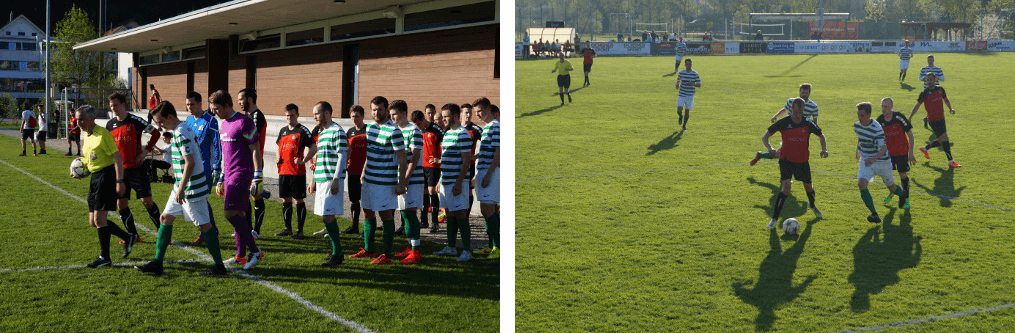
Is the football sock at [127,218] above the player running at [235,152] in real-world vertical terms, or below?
below

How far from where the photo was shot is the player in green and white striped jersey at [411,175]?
502 cm

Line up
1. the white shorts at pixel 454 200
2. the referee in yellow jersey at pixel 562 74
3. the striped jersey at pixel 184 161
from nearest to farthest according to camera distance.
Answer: the striped jersey at pixel 184 161 → the white shorts at pixel 454 200 → the referee in yellow jersey at pixel 562 74

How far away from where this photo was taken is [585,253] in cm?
1078

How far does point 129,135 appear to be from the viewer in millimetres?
5840

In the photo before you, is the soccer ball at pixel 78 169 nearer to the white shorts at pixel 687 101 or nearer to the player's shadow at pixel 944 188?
the player's shadow at pixel 944 188

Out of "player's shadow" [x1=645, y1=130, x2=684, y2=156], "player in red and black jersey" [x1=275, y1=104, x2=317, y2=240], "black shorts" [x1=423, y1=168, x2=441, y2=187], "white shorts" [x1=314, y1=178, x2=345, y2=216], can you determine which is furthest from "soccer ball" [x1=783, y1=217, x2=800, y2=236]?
"player's shadow" [x1=645, y1=130, x2=684, y2=156]

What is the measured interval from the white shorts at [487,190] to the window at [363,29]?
22.3 ft

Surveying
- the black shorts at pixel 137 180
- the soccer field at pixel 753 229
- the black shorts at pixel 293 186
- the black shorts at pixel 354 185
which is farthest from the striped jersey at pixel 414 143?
the soccer field at pixel 753 229

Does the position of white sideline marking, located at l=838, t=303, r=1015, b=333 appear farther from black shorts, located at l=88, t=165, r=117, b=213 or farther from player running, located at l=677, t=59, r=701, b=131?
black shorts, located at l=88, t=165, r=117, b=213

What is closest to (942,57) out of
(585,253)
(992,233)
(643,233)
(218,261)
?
(992,233)

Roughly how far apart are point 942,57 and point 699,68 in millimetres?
11988

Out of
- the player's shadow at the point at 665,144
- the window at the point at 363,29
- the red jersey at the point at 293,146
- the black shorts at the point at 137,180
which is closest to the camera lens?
the black shorts at the point at 137,180

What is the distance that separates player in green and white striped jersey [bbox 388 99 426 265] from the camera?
5023 millimetres

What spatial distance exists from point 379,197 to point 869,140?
5794 mm
